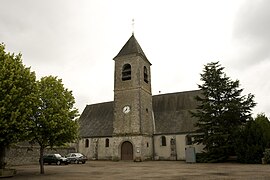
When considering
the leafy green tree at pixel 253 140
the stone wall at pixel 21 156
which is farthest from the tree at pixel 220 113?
the stone wall at pixel 21 156

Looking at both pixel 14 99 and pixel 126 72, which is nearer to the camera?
pixel 14 99

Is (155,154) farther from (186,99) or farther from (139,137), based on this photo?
(186,99)

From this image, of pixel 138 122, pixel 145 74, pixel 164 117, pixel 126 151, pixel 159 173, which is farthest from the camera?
pixel 145 74

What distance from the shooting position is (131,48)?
3678 cm

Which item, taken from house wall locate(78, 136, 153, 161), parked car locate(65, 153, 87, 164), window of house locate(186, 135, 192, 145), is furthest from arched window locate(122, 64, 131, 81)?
parked car locate(65, 153, 87, 164)

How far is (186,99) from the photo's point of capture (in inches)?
1480

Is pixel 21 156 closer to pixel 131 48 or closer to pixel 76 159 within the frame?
pixel 76 159

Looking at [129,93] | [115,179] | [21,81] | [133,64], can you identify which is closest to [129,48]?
[133,64]

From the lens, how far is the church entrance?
3301 centimetres

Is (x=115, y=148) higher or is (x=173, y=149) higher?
(x=115, y=148)

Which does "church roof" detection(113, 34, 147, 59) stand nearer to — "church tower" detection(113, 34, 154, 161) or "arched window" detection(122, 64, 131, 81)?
"church tower" detection(113, 34, 154, 161)

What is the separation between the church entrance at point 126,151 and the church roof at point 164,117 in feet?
12.3

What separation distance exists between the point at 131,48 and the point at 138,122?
36.5ft

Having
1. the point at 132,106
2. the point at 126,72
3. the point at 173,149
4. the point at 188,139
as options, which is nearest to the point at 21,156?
the point at 132,106
